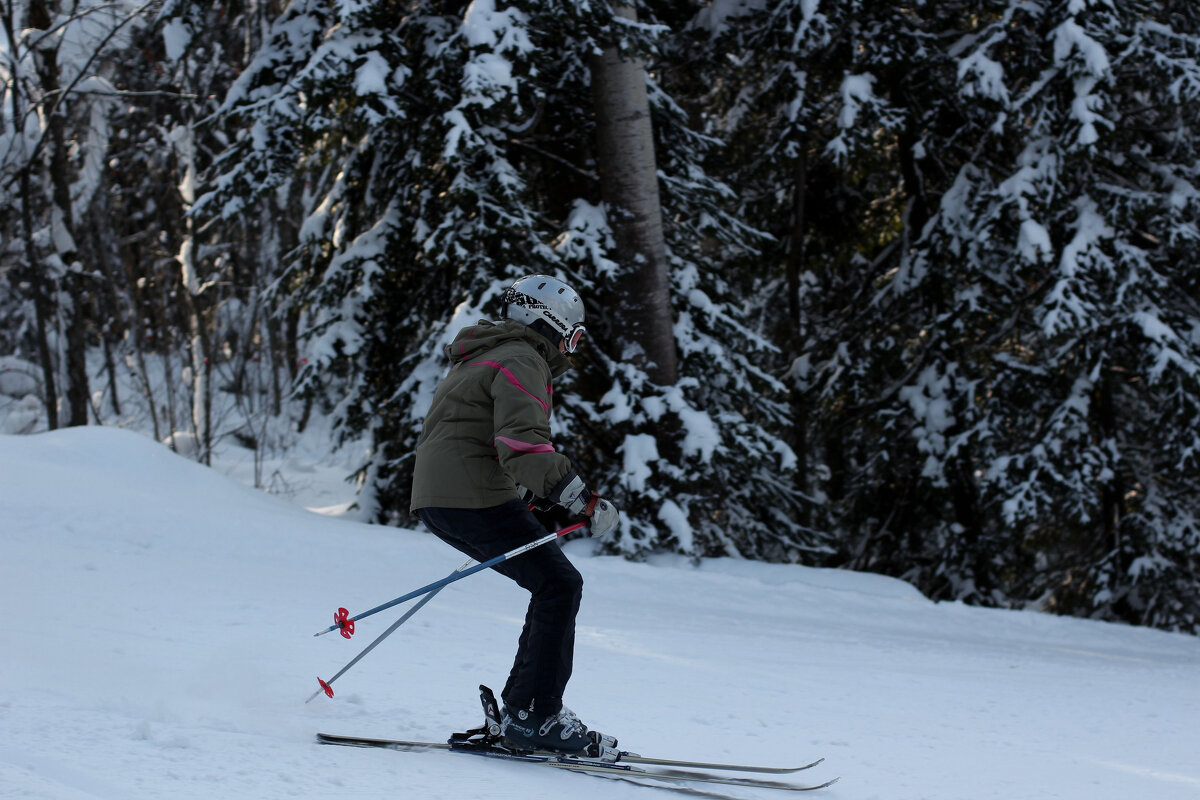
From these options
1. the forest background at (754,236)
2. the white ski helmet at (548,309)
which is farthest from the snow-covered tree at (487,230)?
the white ski helmet at (548,309)

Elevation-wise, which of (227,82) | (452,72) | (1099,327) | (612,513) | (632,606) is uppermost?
(227,82)

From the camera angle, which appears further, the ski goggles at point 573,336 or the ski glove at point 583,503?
the ski goggles at point 573,336

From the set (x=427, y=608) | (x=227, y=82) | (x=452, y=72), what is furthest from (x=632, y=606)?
(x=227, y=82)

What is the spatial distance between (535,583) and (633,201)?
5944 millimetres

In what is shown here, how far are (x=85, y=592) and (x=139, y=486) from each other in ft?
8.34

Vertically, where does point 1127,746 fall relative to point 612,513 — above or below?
below

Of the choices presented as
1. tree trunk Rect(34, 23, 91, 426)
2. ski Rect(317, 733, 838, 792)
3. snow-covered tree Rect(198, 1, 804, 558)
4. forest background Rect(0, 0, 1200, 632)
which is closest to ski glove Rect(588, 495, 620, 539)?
ski Rect(317, 733, 838, 792)

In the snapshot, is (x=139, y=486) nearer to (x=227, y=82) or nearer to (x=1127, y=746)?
(x=1127, y=746)

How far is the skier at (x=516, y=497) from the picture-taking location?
11.7 feet

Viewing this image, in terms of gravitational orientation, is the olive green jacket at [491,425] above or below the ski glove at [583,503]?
above

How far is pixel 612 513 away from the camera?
140 inches

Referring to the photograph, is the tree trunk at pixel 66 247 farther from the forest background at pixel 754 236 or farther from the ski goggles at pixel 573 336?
the ski goggles at pixel 573 336

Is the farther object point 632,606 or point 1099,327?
Answer: point 1099,327

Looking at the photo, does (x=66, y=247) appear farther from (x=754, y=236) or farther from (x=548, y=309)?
(x=548, y=309)
